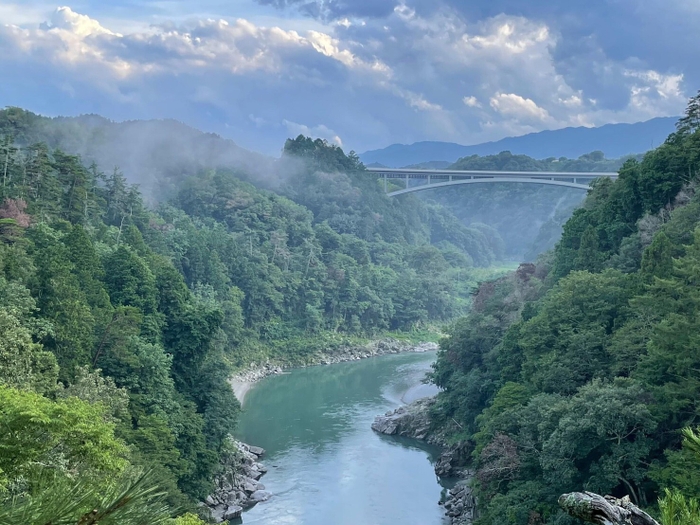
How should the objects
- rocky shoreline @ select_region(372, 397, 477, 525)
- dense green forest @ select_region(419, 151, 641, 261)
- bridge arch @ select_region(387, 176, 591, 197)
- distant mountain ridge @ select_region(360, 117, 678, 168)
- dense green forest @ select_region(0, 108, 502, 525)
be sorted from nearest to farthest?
dense green forest @ select_region(0, 108, 502, 525)
rocky shoreline @ select_region(372, 397, 477, 525)
bridge arch @ select_region(387, 176, 591, 197)
dense green forest @ select_region(419, 151, 641, 261)
distant mountain ridge @ select_region(360, 117, 678, 168)

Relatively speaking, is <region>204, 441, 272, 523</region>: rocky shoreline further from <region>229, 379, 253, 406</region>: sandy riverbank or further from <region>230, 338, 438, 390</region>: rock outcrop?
<region>230, 338, 438, 390</region>: rock outcrop

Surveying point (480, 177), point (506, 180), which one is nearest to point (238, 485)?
point (506, 180)

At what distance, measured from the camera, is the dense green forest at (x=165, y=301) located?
10.1 meters

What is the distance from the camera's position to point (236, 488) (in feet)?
61.8

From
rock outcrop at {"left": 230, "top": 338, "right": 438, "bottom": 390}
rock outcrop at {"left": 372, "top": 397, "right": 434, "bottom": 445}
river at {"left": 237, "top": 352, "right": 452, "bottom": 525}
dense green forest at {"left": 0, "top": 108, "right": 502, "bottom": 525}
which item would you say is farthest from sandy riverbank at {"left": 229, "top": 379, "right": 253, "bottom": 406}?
rock outcrop at {"left": 372, "top": 397, "right": 434, "bottom": 445}

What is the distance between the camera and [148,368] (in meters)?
18.6

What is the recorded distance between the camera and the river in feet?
58.6

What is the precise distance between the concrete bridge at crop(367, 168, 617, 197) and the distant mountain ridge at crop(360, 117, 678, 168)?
90167mm

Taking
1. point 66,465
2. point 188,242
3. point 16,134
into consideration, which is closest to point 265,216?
point 188,242

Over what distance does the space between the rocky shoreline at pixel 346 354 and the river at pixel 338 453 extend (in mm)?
900

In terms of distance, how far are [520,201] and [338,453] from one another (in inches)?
2800

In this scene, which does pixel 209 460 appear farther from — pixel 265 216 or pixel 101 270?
pixel 265 216

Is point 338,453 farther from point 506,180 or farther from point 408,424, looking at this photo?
point 506,180

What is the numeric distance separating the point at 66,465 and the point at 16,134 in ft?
127
